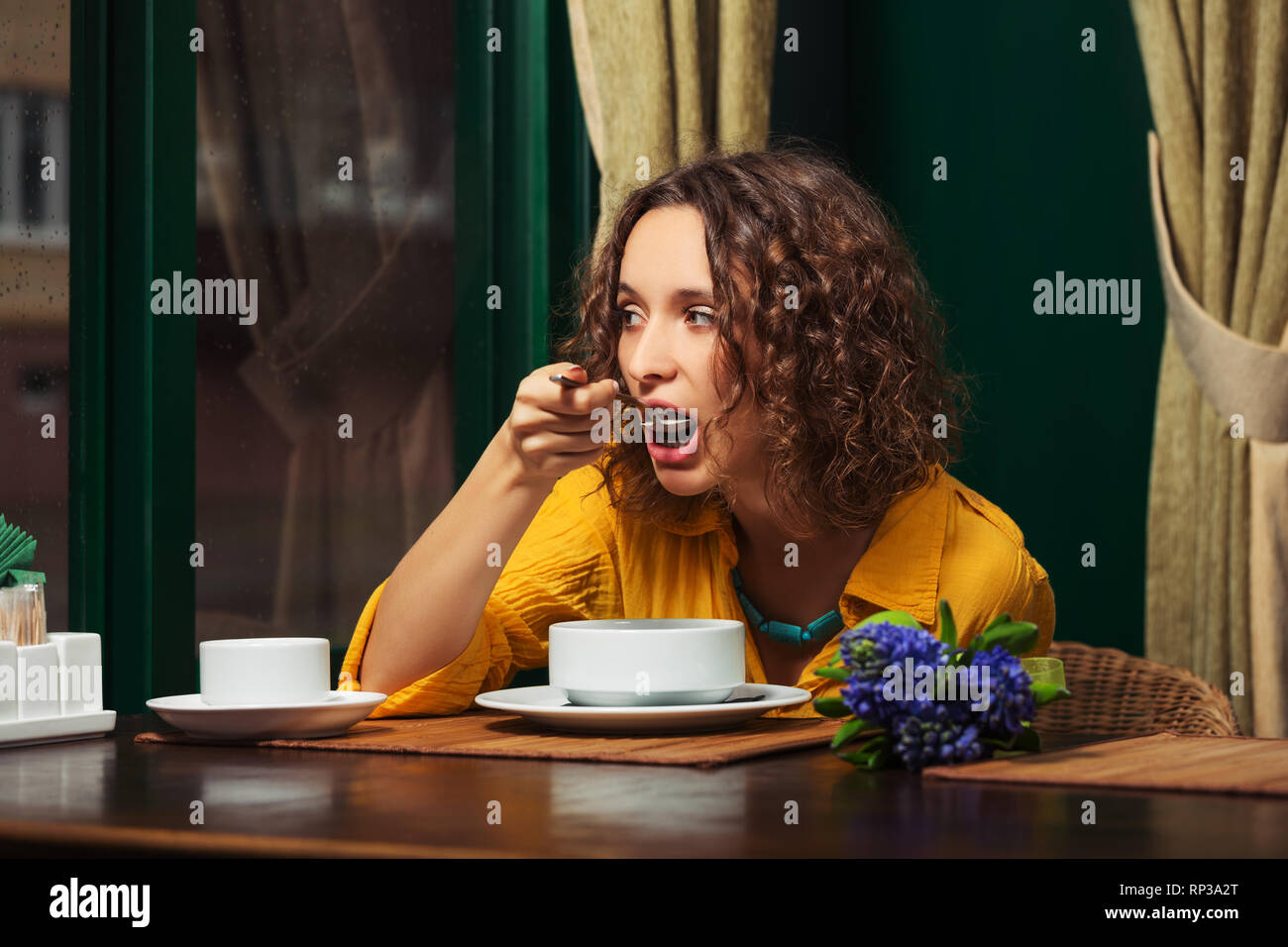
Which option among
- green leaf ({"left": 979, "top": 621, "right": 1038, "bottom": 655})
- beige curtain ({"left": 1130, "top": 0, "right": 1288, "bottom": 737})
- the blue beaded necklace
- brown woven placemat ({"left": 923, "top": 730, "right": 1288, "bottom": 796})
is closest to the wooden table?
brown woven placemat ({"left": 923, "top": 730, "right": 1288, "bottom": 796})

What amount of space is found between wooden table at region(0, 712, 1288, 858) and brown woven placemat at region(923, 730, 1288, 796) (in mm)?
16

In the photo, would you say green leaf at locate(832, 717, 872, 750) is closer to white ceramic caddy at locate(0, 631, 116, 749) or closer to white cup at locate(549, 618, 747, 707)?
white cup at locate(549, 618, 747, 707)

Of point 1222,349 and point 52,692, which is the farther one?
point 1222,349

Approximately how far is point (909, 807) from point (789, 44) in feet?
7.61

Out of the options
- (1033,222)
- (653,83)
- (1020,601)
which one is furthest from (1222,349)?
(1020,601)

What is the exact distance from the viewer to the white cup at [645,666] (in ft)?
3.98

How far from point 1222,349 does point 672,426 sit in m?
1.48

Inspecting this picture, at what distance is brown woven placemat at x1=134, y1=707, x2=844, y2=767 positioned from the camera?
3.60ft

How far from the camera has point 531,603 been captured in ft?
5.22

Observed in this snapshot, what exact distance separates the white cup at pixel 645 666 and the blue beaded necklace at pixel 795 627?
0.32 meters

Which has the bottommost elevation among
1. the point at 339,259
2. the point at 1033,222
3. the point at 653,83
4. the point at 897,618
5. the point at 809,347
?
the point at 897,618

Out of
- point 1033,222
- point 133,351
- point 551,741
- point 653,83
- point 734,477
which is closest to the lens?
point 551,741

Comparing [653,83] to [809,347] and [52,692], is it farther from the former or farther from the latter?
[52,692]
